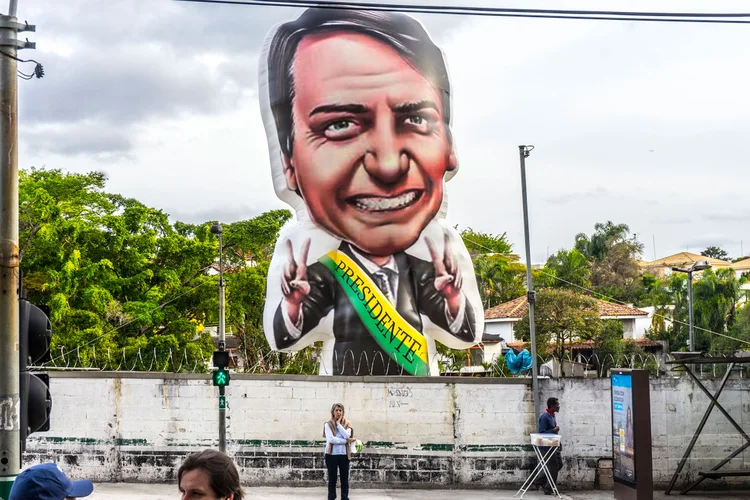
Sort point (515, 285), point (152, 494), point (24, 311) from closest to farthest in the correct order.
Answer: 1. point (24, 311)
2. point (152, 494)
3. point (515, 285)

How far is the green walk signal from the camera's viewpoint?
1544cm

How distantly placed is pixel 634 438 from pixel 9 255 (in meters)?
9.31

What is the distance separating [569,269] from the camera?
74875mm

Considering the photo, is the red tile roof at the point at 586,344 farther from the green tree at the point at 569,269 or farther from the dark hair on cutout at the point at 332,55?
the dark hair on cutout at the point at 332,55

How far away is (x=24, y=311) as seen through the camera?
7.31 metres

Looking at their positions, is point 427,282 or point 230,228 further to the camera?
point 230,228

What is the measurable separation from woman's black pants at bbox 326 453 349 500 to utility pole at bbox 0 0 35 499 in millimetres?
7147

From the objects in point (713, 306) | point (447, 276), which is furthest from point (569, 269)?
point (447, 276)

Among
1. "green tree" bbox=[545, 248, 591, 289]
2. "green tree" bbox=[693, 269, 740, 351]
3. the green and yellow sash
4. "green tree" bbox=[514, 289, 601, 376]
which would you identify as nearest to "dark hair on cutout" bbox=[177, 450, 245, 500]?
the green and yellow sash

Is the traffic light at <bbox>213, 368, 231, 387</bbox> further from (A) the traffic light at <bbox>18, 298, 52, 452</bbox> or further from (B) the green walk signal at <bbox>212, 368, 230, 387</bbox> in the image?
(A) the traffic light at <bbox>18, 298, 52, 452</bbox>

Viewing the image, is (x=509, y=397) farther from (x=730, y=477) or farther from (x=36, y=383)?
(x=36, y=383)

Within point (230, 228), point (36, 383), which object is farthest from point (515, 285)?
point (36, 383)

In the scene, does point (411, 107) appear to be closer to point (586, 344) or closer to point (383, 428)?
point (383, 428)

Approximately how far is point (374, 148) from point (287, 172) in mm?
2287
